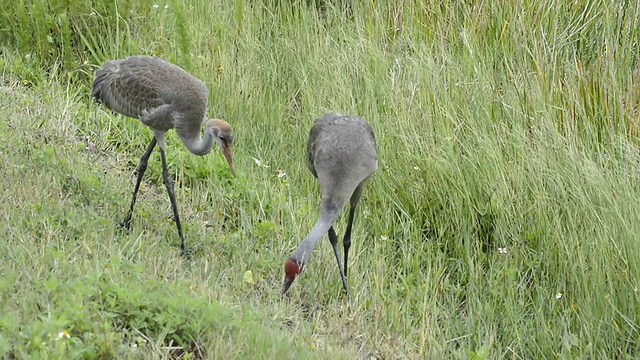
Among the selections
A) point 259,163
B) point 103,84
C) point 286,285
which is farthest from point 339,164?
point 103,84

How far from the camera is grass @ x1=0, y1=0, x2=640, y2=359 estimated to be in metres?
4.16

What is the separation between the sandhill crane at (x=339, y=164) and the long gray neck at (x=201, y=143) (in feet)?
2.00

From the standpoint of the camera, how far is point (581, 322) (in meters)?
5.01

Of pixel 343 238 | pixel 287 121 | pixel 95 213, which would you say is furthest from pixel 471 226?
pixel 95 213

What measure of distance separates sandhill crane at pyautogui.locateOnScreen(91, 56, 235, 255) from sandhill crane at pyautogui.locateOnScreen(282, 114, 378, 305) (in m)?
0.52

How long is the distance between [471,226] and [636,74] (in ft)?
6.16

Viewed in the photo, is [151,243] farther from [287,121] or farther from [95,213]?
[287,121]

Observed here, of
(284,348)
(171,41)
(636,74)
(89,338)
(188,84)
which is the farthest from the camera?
(171,41)

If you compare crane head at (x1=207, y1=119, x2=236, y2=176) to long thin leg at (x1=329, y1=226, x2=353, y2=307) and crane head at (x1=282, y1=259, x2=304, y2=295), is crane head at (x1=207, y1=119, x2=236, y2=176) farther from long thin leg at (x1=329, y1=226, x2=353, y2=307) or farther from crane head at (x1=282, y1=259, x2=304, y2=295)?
crane head at (x1=282, y1=259, x2=304, y2=295)

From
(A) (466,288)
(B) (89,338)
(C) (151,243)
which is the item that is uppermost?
(B) (89,338)

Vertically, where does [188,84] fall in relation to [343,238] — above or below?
above

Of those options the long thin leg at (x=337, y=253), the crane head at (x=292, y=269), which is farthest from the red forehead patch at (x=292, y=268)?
the long thin leg at (x=337, y=253)

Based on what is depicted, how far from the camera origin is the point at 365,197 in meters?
6.21

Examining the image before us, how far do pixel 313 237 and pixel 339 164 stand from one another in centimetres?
49
